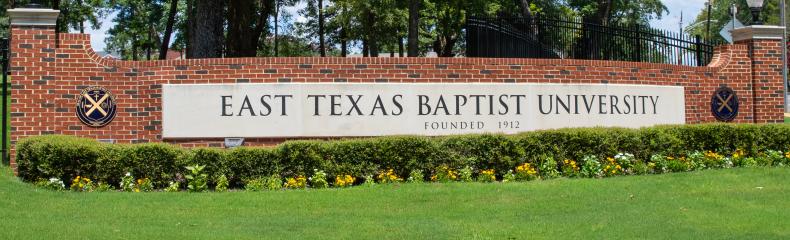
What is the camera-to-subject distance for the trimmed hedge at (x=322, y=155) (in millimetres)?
9398

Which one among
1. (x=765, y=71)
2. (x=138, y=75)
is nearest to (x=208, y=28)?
(x=138, y=75)

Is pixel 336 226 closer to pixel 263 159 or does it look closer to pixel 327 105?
pixel 263 159

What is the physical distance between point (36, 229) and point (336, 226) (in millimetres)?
2422

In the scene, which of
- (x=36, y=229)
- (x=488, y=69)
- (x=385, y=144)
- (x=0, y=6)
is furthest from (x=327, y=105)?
(x=0, y=6)

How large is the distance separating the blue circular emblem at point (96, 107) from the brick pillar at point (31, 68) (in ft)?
1.26

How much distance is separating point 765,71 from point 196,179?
9534 mm

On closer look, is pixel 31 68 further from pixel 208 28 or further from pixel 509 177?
pixel 208 28

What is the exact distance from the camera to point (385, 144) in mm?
9812

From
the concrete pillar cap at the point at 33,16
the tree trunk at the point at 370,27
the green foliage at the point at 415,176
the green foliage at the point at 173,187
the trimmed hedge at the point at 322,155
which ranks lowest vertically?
the green foliage at the point at 173,187

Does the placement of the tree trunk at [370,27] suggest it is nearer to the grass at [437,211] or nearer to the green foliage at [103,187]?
the green foliage at [103,187]

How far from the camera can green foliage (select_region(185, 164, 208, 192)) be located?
30.3 feet

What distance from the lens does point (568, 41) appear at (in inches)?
509

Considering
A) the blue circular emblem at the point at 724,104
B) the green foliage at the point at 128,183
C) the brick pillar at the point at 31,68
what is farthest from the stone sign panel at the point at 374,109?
the blue circular emblem at the point at 724,104

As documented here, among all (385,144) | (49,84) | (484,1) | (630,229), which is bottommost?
(630,229)
